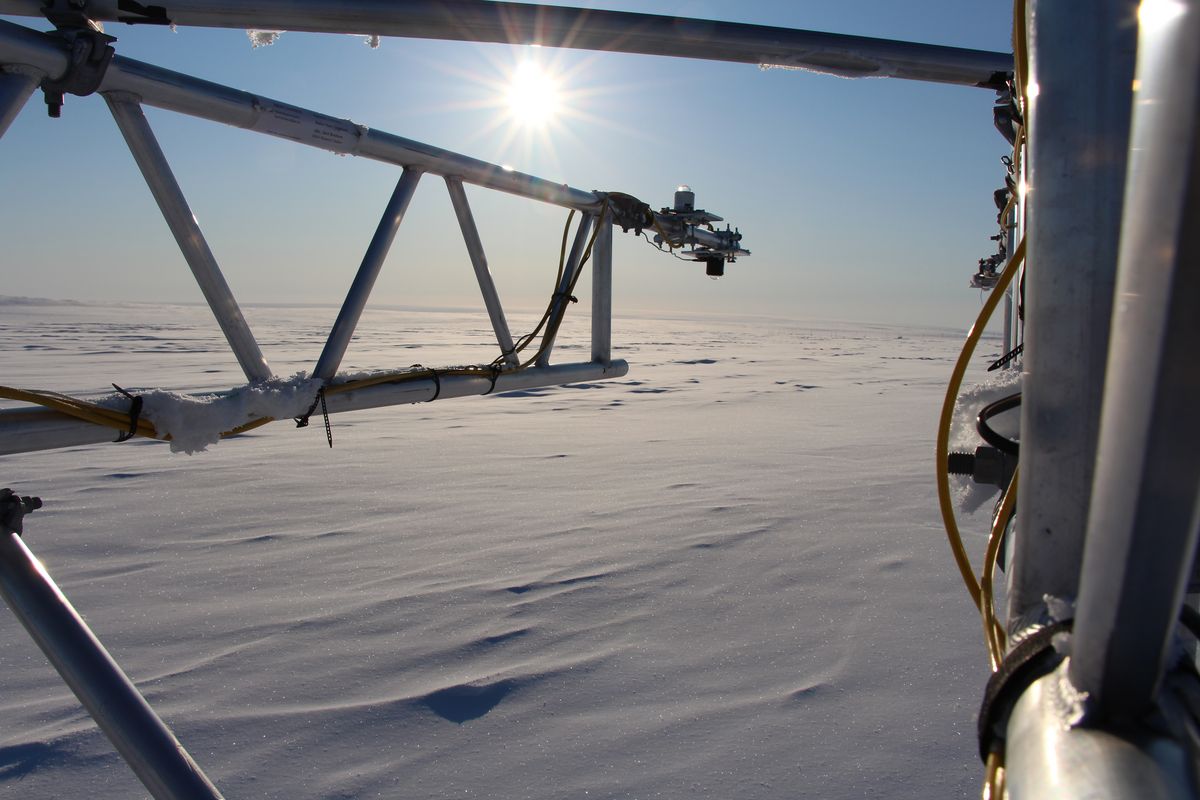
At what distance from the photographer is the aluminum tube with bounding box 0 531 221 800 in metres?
1.17

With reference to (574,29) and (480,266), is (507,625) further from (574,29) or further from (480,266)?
(574,29)

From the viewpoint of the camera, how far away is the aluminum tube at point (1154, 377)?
1.17 ft

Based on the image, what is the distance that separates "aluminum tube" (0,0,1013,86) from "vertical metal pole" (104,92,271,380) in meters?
0.45

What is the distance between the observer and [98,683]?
1180 mm

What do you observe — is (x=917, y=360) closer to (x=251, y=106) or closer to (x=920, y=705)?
(x=920, y=705)

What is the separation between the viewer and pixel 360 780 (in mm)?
2219

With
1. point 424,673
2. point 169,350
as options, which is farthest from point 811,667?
point 169,350

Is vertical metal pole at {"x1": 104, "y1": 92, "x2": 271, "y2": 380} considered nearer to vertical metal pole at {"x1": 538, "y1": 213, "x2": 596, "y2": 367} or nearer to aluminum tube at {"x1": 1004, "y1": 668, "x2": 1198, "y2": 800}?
vertical metal pole at {"x1": 538, "y1": 213, "x2": 596, "y2": 367}

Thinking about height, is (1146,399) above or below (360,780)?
above

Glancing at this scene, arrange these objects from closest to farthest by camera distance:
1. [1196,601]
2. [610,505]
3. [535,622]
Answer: [1196,601]
[535,622]
[610,505]

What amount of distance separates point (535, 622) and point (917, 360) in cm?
2171

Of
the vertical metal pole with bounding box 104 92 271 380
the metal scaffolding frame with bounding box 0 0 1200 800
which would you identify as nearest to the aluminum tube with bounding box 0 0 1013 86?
the metal scaffolding frame with bounding box 0 0 1200 800

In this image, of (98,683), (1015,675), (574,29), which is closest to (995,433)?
(1015,675)

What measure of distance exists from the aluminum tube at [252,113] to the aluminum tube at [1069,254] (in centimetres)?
156
